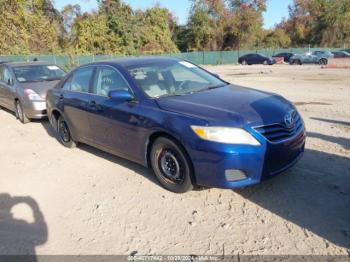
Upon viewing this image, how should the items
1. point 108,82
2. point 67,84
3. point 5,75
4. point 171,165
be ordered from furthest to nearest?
point 5,75 < point 67,84 < point 108,82 < point 171,165

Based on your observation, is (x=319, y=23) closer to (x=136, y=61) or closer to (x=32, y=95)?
(x=32, y=95)

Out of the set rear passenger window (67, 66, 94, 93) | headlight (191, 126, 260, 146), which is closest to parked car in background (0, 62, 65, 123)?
rear passenger window (67, 66, 94, 93)

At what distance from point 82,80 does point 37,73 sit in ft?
13.1

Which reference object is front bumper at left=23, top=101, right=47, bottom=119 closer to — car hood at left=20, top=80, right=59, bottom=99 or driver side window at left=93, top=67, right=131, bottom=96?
car hood at left=20, top=80, right=59, bottom=99

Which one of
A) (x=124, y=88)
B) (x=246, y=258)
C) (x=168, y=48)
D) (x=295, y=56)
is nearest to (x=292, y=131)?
(x=246, y=258)

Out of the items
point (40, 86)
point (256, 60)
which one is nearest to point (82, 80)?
point (40, 86)

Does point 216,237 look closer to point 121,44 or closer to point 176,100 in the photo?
point 176,100

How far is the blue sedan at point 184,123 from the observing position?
11.9ft

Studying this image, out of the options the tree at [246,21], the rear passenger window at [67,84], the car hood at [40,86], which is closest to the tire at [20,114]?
the car hood at [40,86]

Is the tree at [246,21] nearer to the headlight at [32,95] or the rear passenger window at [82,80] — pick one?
the headlight at [32,95]

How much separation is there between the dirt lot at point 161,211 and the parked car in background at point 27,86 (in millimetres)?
2795

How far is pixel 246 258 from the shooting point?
295cm

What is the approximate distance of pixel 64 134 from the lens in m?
6.38

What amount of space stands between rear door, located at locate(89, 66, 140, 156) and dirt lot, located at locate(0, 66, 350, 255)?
0.45m
